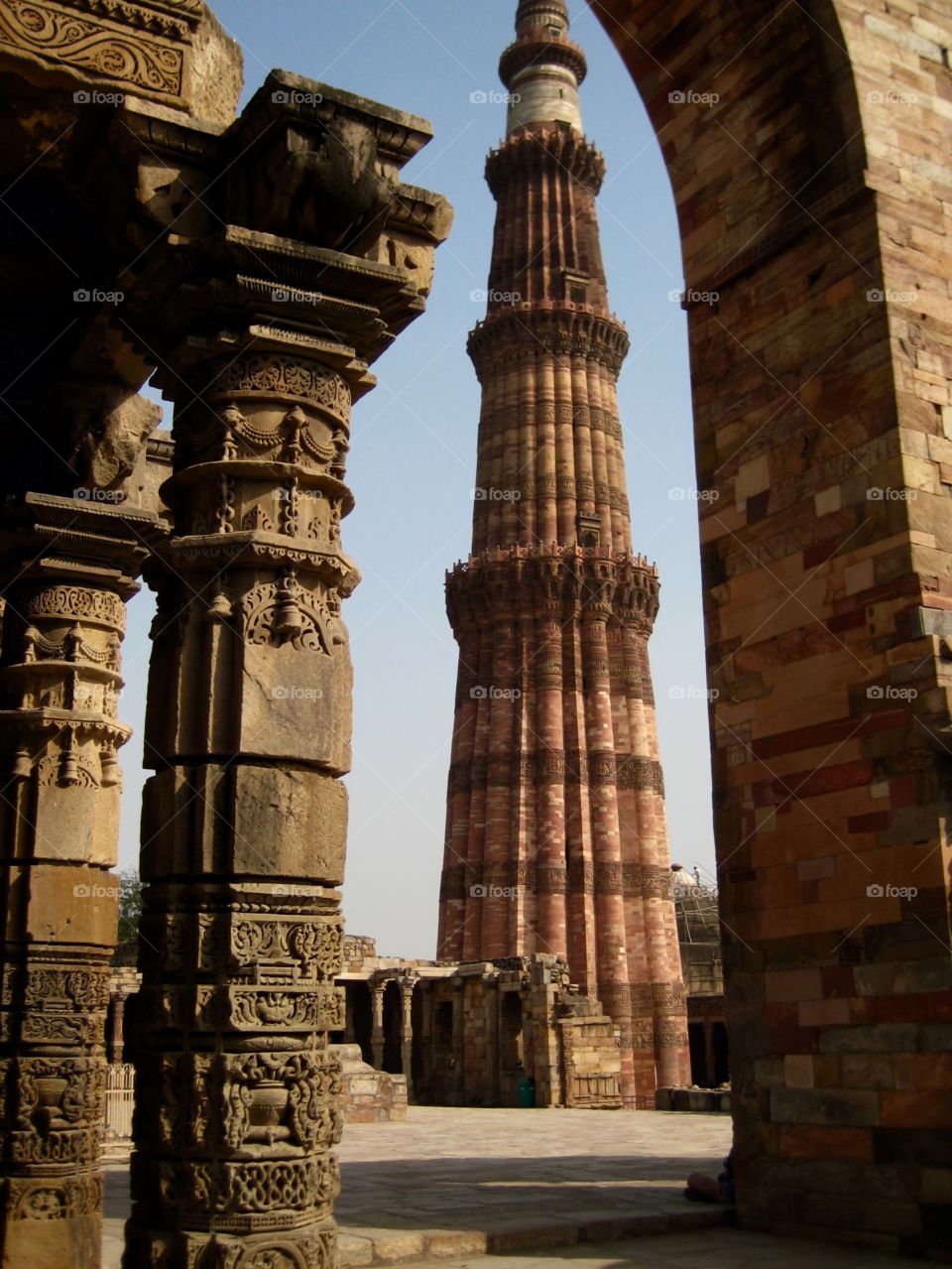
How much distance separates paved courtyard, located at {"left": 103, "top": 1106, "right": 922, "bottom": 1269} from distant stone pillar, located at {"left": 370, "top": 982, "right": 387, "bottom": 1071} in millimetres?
14379

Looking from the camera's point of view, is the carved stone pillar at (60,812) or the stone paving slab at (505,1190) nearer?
the carved stone pillar at (60,812)

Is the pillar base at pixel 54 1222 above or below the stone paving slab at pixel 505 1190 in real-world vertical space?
above

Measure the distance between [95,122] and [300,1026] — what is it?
2.90m

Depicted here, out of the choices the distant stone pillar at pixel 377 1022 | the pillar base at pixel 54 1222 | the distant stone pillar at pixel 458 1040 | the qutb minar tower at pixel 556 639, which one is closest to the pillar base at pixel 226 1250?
the pillar base at pixel 54 1222

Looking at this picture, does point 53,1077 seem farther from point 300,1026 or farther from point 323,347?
point 323,347

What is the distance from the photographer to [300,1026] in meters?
3.52

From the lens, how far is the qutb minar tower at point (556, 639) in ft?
105

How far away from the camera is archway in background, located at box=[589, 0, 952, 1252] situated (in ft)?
21.1

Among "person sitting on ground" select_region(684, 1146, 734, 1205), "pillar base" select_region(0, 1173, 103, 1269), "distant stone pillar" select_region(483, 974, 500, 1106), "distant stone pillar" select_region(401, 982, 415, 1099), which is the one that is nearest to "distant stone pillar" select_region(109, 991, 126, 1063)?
"distant stone pillar" select_region(401, 982, 415, 1099)

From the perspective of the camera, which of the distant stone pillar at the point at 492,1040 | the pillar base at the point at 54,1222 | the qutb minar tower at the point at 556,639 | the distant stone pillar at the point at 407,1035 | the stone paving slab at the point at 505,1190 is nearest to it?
the pillar base at the point at 54,1222

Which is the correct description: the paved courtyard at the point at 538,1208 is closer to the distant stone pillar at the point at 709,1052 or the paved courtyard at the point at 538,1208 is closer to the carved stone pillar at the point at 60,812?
the carved stone pillar at the point at 60,812

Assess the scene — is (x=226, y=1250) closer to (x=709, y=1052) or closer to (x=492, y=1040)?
(x=492, y=1040)

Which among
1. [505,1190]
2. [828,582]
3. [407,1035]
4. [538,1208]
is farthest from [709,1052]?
[828,582]

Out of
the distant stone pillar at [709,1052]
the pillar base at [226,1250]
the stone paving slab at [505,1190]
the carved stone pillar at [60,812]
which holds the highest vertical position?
the carved stone pillar at [60,812]
